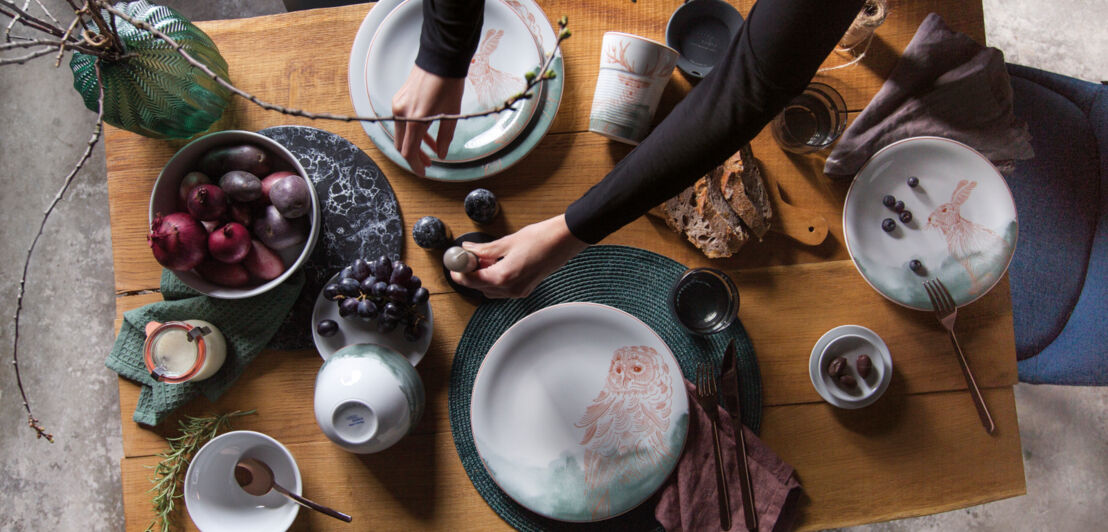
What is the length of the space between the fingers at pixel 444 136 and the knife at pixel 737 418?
518 millimetres

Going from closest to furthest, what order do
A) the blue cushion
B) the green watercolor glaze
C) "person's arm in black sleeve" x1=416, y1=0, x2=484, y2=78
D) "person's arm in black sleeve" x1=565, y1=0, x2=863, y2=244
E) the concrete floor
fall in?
1. "person's arm in black sleeve" x1=565, y1=0, x2=863, y2=244
2. "person's arm in black sleeve" x1=416, y1=0, x2=484, y2=78
3. the green watercolor glaze
4. the blue cushion
5. the concrete floor

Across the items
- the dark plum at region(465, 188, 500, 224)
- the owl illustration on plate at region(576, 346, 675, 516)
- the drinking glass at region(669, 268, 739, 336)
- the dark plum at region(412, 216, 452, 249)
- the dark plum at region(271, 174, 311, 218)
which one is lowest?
the owl illustration on plate at region(576, 346, 675, 516)

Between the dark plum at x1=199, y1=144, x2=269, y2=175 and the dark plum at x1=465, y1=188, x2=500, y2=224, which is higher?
the dark plum at x1=199, y1=144, x2=269, y2=175

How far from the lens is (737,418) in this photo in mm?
892

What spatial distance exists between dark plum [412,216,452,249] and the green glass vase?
1.13 ft

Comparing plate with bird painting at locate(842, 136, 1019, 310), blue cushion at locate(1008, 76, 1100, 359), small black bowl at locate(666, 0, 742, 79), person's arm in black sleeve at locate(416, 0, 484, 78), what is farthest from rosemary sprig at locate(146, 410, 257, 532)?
blue cushion at locate(1008, 76, 1100, 359)

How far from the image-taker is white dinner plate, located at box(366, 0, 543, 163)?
91cm

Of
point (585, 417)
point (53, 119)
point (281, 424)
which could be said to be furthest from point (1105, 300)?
point (53, 119)

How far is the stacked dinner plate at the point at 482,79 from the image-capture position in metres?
0.91

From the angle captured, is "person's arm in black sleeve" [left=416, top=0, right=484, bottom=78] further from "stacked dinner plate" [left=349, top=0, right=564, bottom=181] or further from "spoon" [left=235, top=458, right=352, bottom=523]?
"spoon" [left=235, top=458, right=352, bottom=523]

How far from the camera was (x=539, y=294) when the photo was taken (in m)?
0.93

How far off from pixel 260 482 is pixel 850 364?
3.03 ft

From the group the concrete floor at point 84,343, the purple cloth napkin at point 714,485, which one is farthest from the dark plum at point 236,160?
the concrete floor at point 84,343

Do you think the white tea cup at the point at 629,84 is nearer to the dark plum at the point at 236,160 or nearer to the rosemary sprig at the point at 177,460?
the dark plum at the point at 236,160
